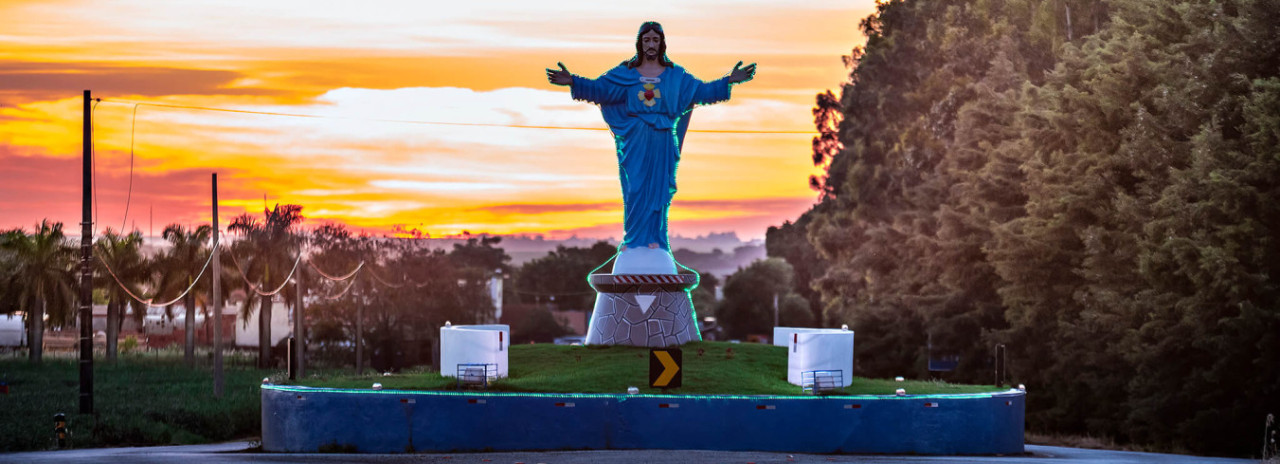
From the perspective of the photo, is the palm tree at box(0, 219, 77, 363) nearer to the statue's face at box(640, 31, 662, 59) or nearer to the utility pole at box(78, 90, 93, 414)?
the utility pole at box(78, 90, 93, 414)

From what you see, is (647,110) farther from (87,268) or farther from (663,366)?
(87,268)

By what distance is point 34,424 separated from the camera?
113 feet

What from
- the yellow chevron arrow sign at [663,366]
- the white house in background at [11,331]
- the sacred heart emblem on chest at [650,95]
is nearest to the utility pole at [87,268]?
the sacred heart emblem on chest at [650,95]

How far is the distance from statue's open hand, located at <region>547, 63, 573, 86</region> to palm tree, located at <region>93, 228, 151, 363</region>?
44733mm

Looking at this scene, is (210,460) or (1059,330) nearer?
(210,460)

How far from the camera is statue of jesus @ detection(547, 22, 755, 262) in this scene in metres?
36.5

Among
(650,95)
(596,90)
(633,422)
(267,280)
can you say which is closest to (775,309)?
(267,280)

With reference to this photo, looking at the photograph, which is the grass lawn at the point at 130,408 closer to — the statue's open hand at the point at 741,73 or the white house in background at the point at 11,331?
the statue's open hand at the point at 741,73

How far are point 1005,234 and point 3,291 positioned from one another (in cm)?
5118

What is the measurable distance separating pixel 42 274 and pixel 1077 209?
51.4 meters

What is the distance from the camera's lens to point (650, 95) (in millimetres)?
36500

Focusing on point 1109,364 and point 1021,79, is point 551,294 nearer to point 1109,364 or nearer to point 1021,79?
point 1021,79

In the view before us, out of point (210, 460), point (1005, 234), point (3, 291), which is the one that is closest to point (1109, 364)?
point (1005, 234)

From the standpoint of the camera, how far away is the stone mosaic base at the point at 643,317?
35.7 metres
